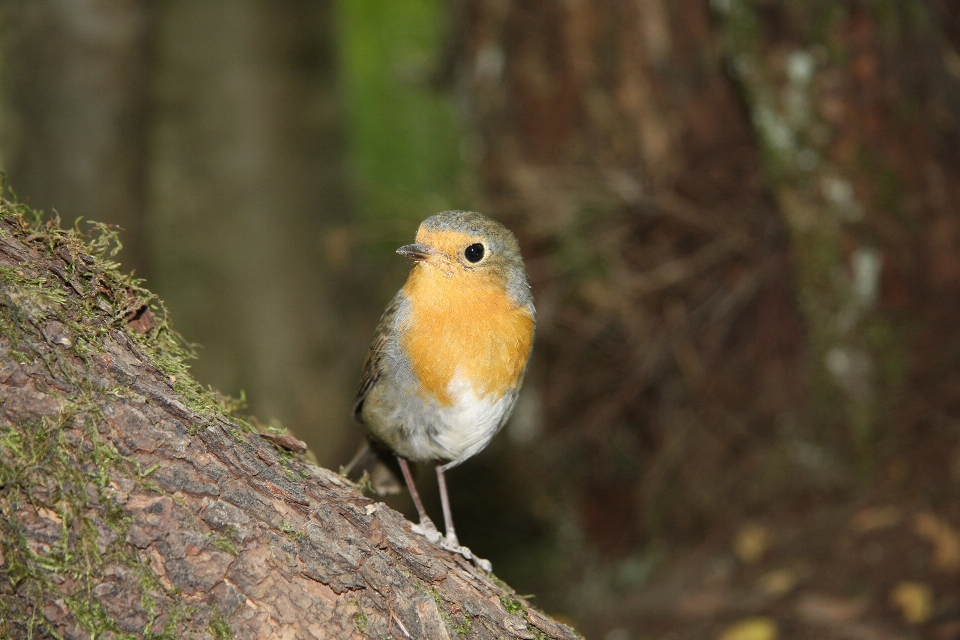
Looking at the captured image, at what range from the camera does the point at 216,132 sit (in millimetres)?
6734

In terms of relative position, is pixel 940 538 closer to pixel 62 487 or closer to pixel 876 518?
pixel 876 518

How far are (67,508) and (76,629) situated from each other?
254 millimetres

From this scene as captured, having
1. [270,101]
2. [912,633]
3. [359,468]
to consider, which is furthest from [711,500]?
[270,101]

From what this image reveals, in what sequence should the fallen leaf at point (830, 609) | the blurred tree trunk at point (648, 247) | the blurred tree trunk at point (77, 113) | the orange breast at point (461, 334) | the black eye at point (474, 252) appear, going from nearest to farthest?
the orange breast at point (461, 334), the black eye at point (474, 252), the blurred tree trunk at point (77, 113), the fallen leaf at point (830, 609), the blurred tree trunk at point (648, 247)

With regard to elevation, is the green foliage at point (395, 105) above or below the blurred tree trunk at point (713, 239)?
above

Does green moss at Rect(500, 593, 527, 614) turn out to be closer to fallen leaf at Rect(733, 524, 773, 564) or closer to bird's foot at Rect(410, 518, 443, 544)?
bird's foot at Rect(410, 518, 443, 544)

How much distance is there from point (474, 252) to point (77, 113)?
8.35 feet

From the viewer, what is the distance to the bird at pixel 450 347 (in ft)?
10.6

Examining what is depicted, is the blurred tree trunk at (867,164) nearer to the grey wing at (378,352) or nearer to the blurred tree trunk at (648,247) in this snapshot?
the blurred tree trunk at (648,247)

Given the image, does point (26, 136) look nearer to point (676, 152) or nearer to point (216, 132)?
point (216, 132)

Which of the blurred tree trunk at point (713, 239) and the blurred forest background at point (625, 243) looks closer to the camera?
the blurred forest background at point (625, 243)

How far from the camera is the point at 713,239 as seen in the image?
20.1 ft

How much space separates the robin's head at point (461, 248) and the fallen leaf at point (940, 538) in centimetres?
304

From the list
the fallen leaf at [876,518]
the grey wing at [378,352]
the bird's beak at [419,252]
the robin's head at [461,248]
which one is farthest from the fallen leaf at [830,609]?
the bird's beak at [419,252]
